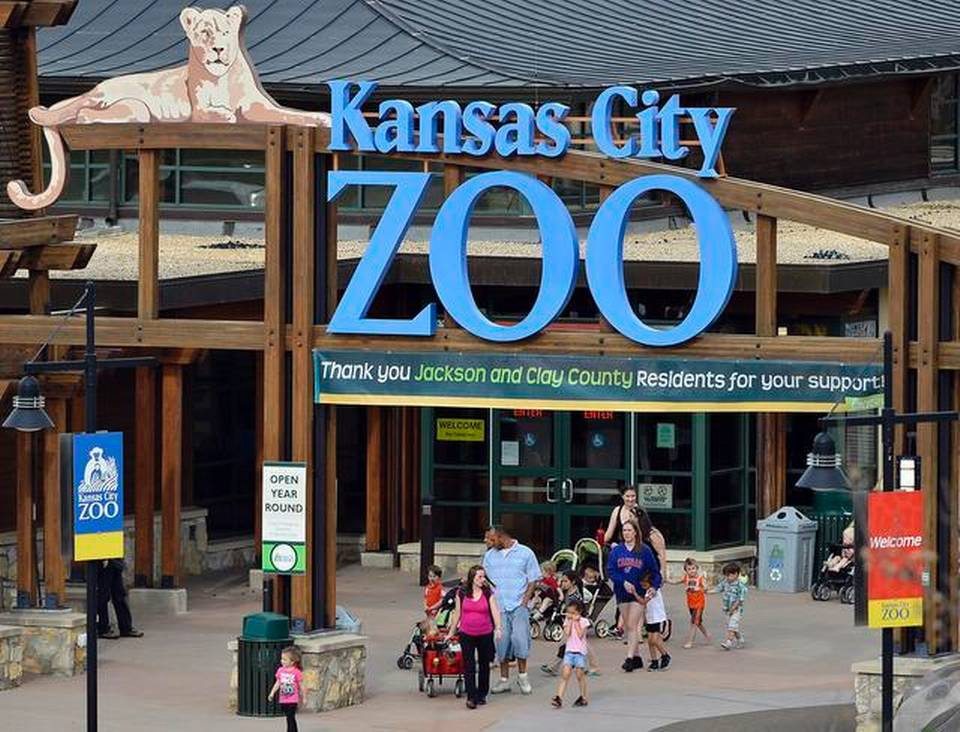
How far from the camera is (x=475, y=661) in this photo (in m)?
25.5

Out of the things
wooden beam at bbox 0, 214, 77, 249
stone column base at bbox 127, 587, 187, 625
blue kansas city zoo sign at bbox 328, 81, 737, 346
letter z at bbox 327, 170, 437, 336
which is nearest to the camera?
blue kansas city zoo sign at bbox 328, 81, 737, 346

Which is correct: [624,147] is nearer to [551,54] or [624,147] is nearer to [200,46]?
[200,46]

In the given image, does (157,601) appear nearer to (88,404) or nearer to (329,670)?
(329,670)

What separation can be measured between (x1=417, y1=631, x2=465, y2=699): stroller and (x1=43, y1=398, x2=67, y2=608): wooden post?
3992mm

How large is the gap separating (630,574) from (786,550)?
21.1 ft

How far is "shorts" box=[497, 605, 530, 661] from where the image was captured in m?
26.0

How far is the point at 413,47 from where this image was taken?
128 feet

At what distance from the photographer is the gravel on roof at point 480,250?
32844mm

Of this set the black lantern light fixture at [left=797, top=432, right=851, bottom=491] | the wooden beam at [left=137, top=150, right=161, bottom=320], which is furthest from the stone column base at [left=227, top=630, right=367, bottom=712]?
the black lantern light fixture at [left=797, top=432, right=851, bottom=491]

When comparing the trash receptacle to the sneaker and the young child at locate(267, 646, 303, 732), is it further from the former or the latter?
the young child at locate(267, 646, 303, 732)

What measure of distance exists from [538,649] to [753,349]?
19.2ft

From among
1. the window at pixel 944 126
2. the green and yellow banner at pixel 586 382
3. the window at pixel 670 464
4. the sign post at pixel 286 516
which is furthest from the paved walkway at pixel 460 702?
the window at pixel 944 126

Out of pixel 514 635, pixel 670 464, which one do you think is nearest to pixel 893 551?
pixel 514 635

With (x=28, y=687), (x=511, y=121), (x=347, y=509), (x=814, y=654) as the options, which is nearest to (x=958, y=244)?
(x=511, y=121)
